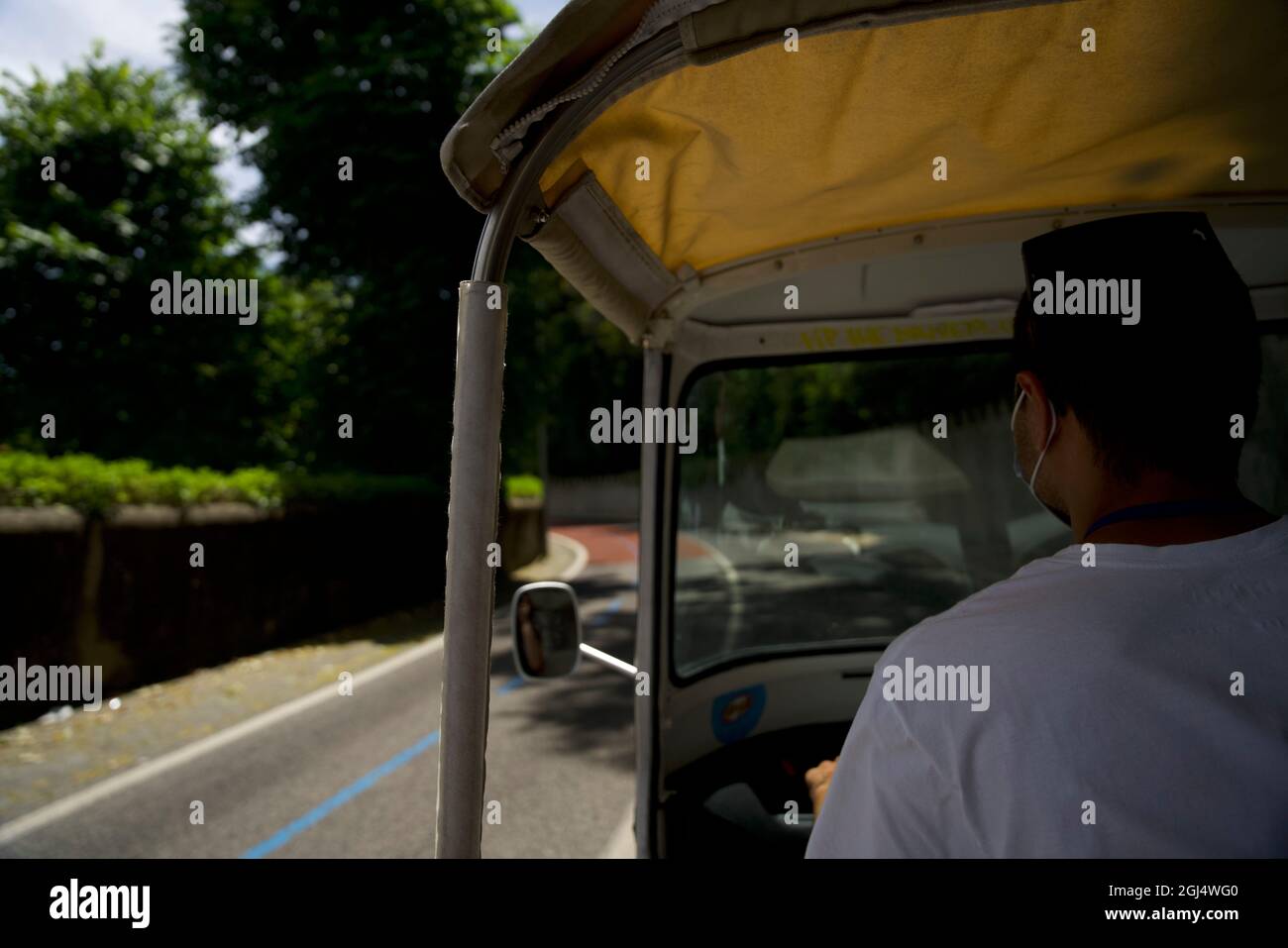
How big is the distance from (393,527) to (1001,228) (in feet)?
48.4

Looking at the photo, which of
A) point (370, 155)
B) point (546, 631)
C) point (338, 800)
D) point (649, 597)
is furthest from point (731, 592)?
point (370, 155)

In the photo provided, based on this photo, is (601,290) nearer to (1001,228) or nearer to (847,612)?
(1001,228)

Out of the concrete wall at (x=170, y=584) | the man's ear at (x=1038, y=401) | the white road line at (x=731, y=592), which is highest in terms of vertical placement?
the man's ear at (x=1038, y=401)

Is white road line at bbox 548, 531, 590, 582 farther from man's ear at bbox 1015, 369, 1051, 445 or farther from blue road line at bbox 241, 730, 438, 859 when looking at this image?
man's ear at bbox 1015, 369, 1051, 445

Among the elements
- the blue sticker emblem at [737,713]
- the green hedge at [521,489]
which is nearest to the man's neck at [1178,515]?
the blue sticker emblem at [737,713]

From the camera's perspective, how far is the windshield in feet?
9.43

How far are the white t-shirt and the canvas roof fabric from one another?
2.66ft

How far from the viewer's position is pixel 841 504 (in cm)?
295

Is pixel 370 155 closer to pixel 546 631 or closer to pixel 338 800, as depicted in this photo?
pixel 338 800

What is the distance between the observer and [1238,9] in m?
1.42

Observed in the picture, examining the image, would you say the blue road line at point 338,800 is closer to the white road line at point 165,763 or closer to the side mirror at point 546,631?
the white road line at point 165,763

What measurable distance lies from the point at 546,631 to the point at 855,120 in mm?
1342

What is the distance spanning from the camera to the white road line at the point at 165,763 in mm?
5660
